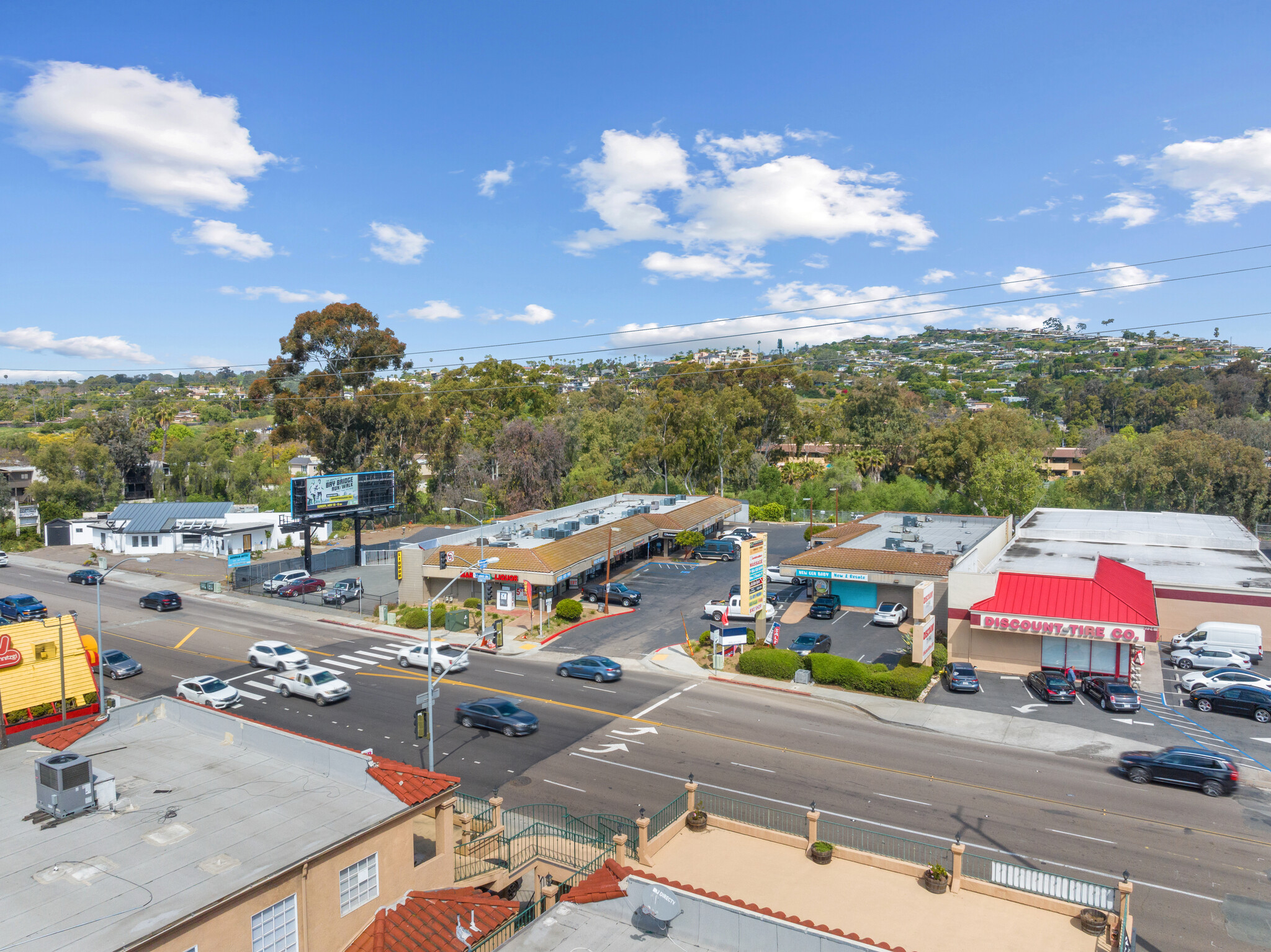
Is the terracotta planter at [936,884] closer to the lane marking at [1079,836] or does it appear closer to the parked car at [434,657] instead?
the lane marking at [1079,836]

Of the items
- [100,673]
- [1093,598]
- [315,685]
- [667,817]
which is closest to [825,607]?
[1093,598]

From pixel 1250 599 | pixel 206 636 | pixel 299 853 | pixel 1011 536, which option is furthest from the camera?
pixel 1011 536

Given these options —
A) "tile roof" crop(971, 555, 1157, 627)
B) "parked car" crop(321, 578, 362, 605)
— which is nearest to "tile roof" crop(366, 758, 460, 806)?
"tile roof" crop(971, 555, 1157, 627)

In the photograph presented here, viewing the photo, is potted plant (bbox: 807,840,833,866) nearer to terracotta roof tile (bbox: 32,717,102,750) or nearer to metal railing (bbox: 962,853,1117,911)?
metal railing (bbox: 962,853,1117,911)

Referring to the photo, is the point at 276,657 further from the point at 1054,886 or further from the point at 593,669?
the point at 1054,886

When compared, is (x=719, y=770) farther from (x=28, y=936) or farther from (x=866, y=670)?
(x=28, y=936)

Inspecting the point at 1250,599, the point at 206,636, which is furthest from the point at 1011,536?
the point at 206,636

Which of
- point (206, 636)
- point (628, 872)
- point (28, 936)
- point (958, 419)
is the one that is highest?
point (958, 419)
